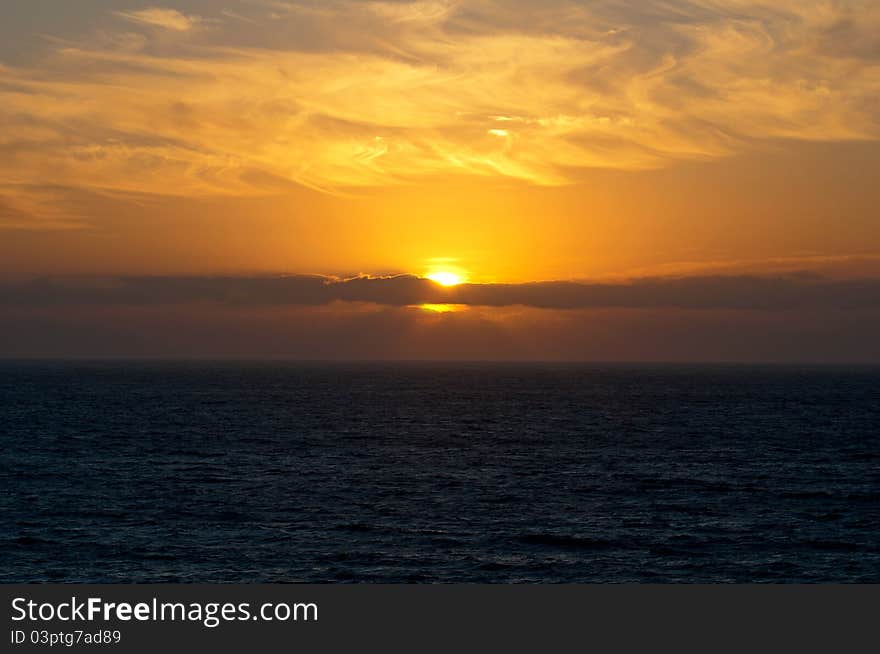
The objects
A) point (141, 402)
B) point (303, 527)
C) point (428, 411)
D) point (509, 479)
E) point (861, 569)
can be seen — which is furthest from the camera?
point (141, 402)

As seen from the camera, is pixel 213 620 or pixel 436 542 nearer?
pixel 213 620

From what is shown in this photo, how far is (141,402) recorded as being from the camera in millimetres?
187125

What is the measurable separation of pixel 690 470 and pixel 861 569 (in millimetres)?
37939

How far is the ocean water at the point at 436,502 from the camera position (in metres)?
53.7

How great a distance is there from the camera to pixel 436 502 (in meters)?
73.5

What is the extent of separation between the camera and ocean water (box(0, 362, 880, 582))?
53.7 m

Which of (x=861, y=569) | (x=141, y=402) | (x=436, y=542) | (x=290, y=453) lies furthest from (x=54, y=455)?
(x=141, y=402)

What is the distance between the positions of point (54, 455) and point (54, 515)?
3388 centimetres

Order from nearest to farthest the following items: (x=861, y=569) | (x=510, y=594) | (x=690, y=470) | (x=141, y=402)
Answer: (x=510, y=594) < (x=861, y=569) < (x=690, y=470) < (x=141, y=402)

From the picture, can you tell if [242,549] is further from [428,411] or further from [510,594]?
[428,411]

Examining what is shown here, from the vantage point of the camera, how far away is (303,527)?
63.8m

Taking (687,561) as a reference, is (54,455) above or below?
above

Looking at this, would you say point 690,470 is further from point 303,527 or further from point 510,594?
point 510,594

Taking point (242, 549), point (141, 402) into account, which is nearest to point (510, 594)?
point (242, 549)
